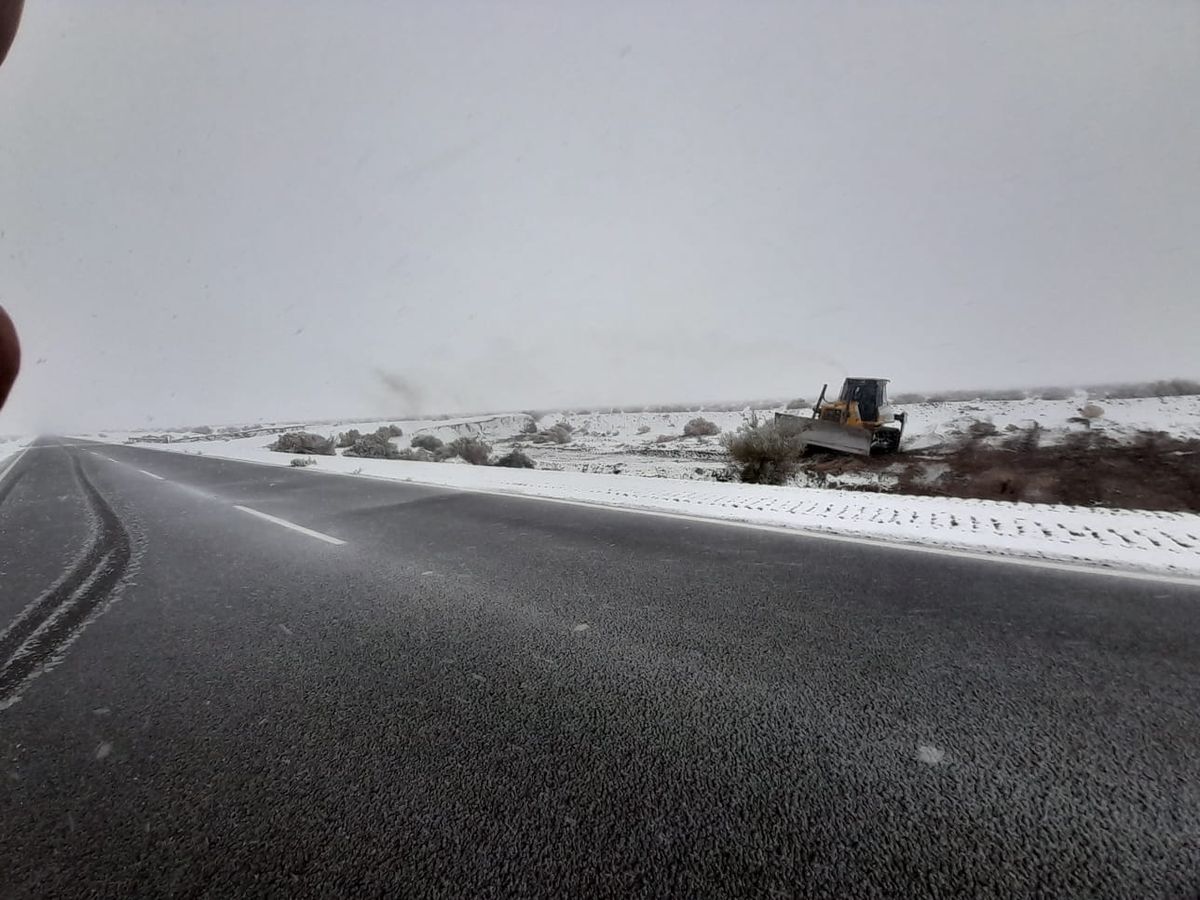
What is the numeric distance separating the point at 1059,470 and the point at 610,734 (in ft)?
42.7

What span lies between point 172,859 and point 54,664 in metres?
2.26

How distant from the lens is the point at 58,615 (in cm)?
321

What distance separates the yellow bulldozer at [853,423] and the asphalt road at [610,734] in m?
9.00

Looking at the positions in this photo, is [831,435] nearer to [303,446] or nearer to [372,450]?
[372,450]

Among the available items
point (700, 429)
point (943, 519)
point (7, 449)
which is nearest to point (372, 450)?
point (700, 429)

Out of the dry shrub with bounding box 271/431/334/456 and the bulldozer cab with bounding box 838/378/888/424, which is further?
the dry shrub with bounding box 271/431/334/456

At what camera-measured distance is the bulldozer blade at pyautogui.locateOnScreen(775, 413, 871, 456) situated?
12.5 m

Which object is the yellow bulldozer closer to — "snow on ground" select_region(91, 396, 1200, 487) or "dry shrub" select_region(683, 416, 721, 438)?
"snow on ground" select_region(91, 396, 1200, 487)

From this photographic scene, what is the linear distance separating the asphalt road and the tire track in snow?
0.09ft

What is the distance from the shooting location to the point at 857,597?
3.03m

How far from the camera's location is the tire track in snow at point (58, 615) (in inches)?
97.0

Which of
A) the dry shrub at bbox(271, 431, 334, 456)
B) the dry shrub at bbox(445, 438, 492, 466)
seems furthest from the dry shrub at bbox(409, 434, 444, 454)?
the dry shrub at bbox(271, 431, 334, 456)

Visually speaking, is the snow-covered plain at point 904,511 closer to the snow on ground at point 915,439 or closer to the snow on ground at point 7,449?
the snow on ground at point 915,439

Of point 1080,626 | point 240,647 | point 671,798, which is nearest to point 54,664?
point 240,647
